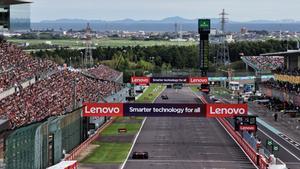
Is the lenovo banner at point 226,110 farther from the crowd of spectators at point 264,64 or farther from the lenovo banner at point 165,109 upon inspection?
the crowd of spectators at point 264,64

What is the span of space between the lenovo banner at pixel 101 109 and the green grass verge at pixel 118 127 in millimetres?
10565

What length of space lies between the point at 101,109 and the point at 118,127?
18998 millimetres

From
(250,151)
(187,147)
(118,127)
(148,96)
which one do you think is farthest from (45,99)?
(148,96)

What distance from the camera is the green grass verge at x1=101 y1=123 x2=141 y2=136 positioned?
77.8 meters

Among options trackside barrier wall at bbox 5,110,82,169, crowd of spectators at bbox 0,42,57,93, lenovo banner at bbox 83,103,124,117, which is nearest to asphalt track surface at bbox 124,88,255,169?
lenovo banner at bbox 83,103,124,117

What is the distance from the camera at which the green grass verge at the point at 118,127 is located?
3062 inches

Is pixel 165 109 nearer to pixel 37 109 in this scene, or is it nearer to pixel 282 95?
pixel 37 109

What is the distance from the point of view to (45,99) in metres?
65.6

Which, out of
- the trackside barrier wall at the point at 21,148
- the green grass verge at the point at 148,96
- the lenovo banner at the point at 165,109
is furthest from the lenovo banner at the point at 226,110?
the green grass verge at the point at 148,96

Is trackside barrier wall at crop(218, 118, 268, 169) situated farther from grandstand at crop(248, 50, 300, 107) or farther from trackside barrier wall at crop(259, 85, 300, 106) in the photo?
grandstand at crop(248, 50, 300, 107)

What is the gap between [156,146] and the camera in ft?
215

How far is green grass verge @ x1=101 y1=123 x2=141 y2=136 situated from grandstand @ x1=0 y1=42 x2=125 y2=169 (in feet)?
6.55

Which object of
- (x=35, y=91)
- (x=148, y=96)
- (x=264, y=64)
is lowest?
(x=148, y=96)

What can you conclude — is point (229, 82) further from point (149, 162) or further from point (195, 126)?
point (149, 162)
